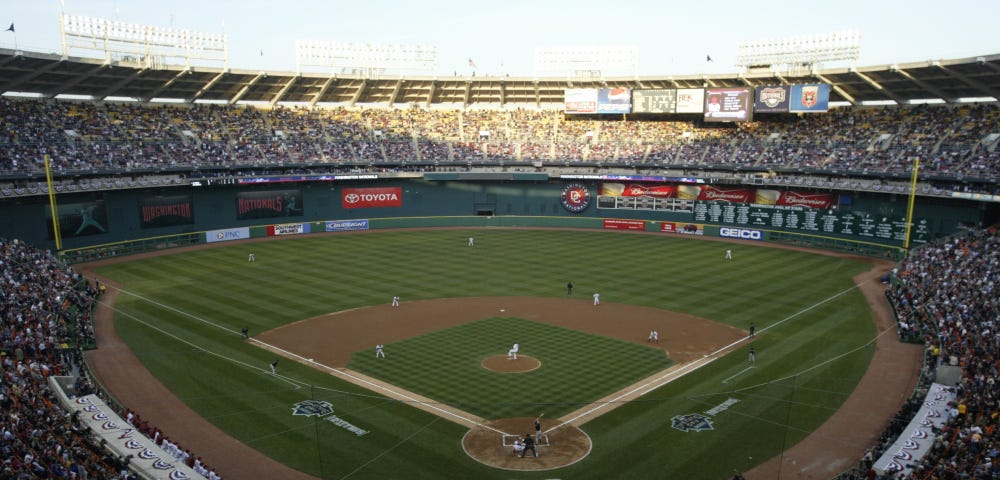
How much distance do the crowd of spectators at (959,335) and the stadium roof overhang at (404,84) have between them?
59.7 feet

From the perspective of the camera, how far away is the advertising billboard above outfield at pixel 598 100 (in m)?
73.4

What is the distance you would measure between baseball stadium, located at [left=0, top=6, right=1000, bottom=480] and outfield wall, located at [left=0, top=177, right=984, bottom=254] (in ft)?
0.85

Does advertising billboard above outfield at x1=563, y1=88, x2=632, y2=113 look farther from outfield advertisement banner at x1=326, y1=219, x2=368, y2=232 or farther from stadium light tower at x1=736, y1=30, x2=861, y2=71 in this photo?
outfield advertisement banner at x1=326, y1=219, x2=368, y2=232

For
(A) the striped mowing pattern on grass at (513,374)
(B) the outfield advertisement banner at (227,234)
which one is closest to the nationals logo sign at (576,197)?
(B) the outfield advertisement banner at (227,234)

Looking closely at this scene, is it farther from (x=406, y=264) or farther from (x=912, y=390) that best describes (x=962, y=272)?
(x=406, y=264)

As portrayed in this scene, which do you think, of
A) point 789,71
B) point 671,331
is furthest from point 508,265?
point 789,71

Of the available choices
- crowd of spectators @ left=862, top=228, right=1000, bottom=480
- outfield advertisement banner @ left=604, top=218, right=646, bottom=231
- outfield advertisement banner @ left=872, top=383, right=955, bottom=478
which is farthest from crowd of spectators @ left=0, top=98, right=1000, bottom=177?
outfield advertisement banner @ left=872, top=383, right=955, bottom=478

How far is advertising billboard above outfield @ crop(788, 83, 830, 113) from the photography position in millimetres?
61781

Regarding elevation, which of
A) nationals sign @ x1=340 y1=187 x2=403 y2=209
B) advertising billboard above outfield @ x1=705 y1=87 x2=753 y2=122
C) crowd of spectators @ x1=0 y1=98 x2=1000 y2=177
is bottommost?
nationals sign @ x1=340 y1=187 x2=403 y2=209

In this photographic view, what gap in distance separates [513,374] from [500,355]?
8.70ft

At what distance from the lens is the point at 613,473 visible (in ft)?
67.6

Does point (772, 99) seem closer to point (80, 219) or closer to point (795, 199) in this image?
point (795, 199)

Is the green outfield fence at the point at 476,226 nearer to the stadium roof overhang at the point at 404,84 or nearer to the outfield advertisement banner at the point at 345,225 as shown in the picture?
the outfield advertisement banner at the point at 345,225

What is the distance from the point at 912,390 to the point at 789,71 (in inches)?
1875
